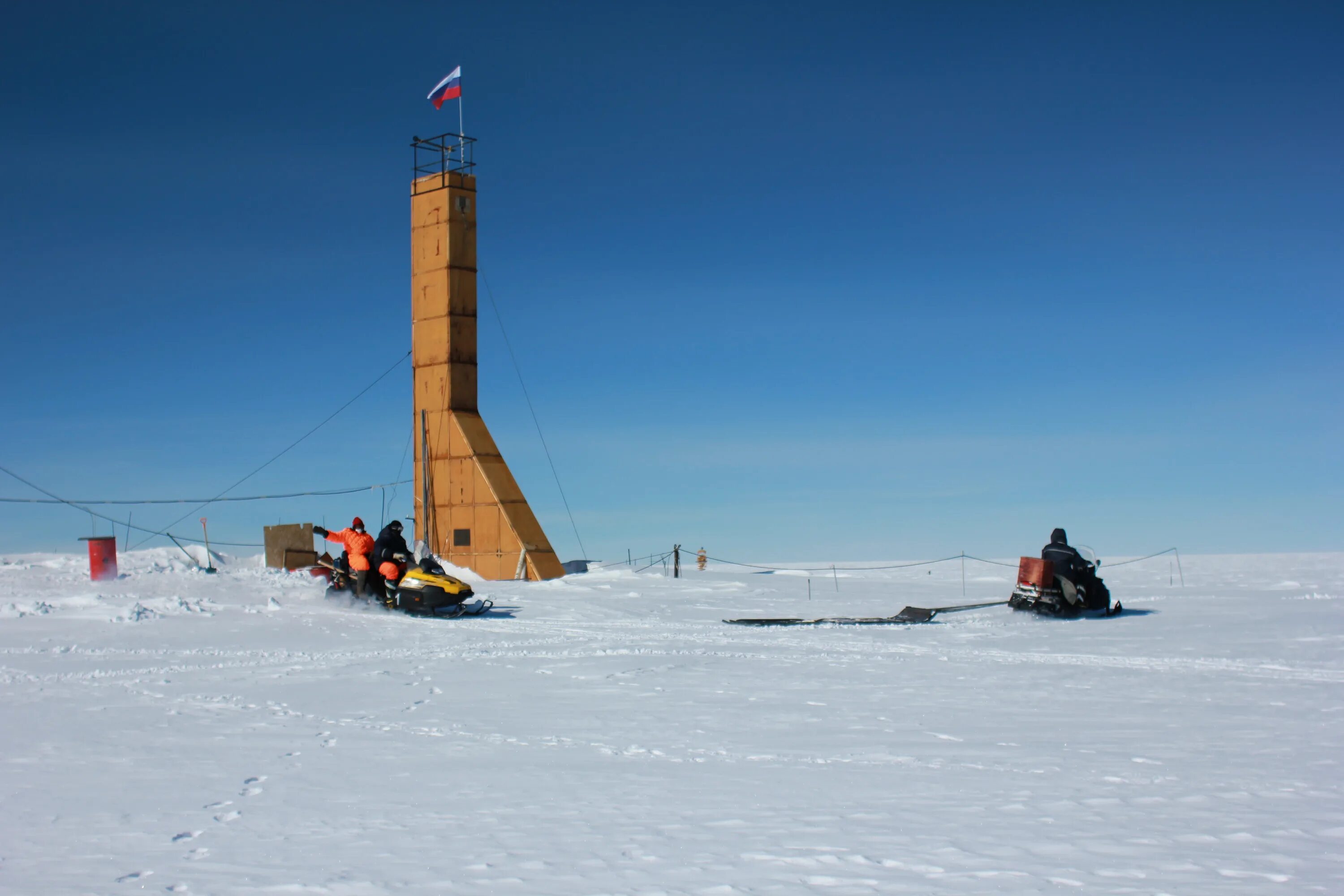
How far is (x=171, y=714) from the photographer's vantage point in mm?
8266

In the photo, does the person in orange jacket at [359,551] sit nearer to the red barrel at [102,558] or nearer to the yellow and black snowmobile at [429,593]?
the yellow and black snowmobile at [429,593]

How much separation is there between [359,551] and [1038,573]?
11113mm

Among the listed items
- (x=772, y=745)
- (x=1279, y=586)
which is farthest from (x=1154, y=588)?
(x=772, y=745)

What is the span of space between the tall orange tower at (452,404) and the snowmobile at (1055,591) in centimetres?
1291

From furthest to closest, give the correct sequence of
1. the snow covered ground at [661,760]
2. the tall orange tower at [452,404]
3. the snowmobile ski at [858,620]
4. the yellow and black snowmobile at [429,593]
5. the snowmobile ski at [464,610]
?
the tall orange tower at [452,404] → the snowmobile ski at [464,610] → the yellow and black snowmobile at [429,593] → the snowmobile ski at [858,620] → the snow covered ground at [661,760]

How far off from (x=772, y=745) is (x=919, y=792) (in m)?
1.56

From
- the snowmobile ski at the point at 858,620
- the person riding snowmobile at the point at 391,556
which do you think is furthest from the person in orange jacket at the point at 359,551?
the snowmobile ski at the point at 858,620

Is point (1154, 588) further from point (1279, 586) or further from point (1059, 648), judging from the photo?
point (1059, 648)

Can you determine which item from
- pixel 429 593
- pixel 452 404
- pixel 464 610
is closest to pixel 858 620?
pixel 464 610

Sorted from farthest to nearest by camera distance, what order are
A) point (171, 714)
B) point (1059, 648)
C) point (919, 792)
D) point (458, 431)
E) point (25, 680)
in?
1. point (458, 431)
2. point (1059, 648)
3. point (25, 680)
4. point (171, 714)
5. point (919, 792)

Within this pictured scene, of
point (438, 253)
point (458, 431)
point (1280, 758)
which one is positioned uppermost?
point (438, 253)

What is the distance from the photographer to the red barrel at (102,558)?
57.5 ft

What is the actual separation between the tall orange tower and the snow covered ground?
498 inches

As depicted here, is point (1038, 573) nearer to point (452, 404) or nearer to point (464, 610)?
point (464, 610)
